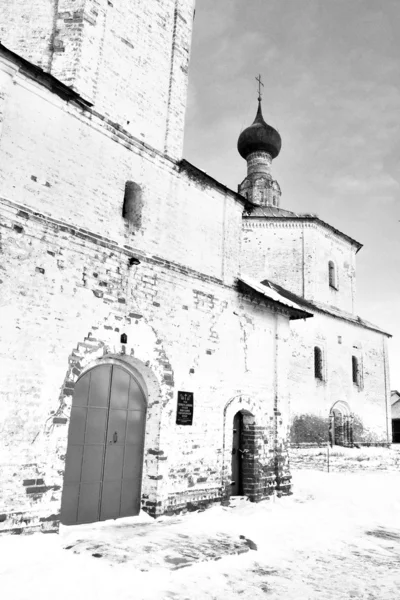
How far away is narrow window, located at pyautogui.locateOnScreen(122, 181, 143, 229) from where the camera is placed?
303 inches

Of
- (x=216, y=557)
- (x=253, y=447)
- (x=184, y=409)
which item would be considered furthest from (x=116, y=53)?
(x=216, y=557)

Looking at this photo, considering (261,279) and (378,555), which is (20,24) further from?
(261,279)

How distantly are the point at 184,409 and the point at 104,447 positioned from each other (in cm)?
150

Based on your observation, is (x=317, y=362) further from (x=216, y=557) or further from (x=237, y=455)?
(x=216, y=557)

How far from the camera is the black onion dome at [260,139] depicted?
25328 millimetres

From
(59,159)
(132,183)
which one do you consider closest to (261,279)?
(132,183)

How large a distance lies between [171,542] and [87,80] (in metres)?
6.99

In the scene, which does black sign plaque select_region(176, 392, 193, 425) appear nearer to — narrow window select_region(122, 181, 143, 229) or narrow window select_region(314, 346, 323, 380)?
narrow window select_region(122, 181, 143, 229)

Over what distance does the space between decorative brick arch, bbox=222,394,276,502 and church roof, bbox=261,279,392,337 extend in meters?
9.77

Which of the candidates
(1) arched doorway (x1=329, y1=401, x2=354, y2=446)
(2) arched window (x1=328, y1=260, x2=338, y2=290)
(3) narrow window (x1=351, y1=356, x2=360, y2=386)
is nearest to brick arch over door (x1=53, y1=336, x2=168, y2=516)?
(1) arched doorway (x1=329, y1=401, x2=354, y2=446)

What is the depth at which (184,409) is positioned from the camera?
778 cm

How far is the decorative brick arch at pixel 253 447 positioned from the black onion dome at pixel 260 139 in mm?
19515

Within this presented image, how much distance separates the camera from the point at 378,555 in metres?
5.89

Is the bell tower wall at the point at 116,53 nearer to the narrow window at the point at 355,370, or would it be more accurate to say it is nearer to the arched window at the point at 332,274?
the arched window at the point at 332,274
